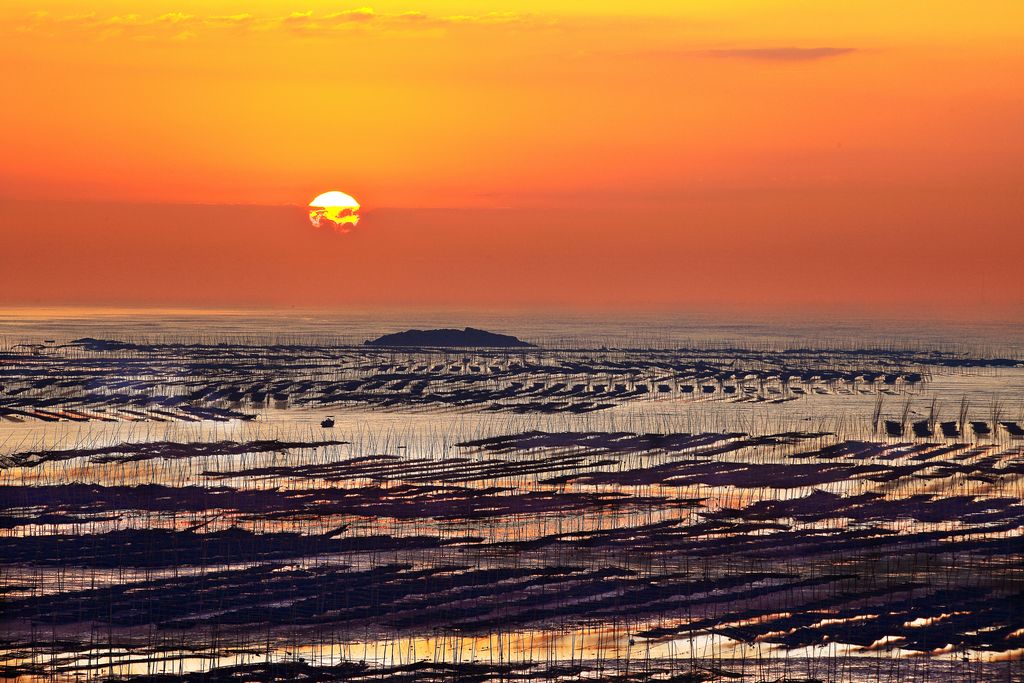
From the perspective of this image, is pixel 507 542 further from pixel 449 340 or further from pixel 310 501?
pixel 449 340

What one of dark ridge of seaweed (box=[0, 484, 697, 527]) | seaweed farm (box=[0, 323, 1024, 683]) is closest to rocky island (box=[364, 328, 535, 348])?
seaweed farm (box=[0, 323, 1024, 683])

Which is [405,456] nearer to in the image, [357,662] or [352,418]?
[352,418]

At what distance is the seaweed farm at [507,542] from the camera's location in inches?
547

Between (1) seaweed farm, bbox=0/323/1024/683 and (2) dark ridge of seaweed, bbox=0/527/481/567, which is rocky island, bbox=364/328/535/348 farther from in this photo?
(2) dark ridge of seaweed, bbox=0/527/481/567

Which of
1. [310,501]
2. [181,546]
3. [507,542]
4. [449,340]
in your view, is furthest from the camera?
[449,340]

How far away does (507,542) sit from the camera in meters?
19.2

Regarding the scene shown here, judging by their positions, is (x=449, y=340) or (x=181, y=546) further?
(x=449, y=340)

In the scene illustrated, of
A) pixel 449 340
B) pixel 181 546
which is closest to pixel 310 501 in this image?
pixel 181 546

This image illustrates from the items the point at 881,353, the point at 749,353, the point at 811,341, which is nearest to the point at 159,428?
the point at 749,353

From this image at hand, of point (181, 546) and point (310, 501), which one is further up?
point (310, 501)

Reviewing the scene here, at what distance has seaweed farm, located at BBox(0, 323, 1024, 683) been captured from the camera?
13.9 m

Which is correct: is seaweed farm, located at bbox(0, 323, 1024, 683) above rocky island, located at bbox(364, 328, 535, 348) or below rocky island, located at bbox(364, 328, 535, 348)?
below

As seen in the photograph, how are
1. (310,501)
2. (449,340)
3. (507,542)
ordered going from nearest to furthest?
(507,542) < (310,501) < (449,340)

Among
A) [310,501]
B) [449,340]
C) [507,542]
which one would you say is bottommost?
[507,542]
